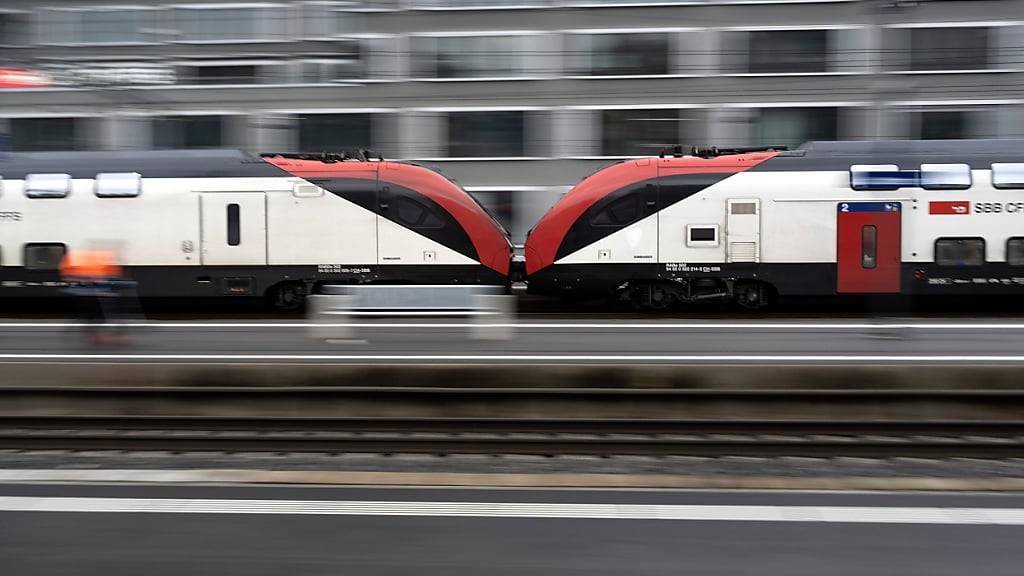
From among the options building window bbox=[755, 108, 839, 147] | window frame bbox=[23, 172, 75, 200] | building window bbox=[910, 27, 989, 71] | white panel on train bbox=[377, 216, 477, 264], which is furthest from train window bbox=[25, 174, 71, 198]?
building window bbox=[910, 27, 989, 71]

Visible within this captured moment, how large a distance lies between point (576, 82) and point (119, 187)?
15580 millimetres

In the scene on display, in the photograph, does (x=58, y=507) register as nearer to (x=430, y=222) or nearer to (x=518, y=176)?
(x=430, y=222)

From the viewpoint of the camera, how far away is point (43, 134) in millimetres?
30297

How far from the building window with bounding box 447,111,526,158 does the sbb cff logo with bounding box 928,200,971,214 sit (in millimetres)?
14689

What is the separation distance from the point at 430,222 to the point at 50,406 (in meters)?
8.56

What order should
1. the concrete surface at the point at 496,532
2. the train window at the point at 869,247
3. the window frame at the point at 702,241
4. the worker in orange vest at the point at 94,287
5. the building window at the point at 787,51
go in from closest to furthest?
the concrete surface at the point at 496,532 → the worker in orange vest at the point at 94,287 → the train window at the point at 869,247 → the window frame at the point at 702,241 → the building window at the point at 787,51

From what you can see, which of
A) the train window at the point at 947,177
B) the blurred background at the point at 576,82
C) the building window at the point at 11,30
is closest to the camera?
the building window at the point at 11,30

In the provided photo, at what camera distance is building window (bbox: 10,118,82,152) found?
30.0 metres

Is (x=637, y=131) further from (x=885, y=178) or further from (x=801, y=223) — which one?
(x=885, y=178)

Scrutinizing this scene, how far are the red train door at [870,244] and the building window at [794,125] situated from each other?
12.6m

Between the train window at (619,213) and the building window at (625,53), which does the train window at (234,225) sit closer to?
the train window at (619,213)

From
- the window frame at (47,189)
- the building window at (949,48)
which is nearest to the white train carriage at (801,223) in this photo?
the window frame at (47,189)

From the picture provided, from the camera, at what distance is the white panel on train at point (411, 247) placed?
16.7 m

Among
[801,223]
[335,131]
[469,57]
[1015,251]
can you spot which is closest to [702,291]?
[801,223]
